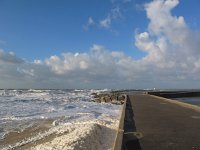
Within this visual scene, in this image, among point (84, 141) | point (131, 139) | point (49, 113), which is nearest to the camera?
point (131, 139)

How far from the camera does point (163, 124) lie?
9.43 meters

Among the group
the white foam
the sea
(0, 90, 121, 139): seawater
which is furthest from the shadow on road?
(0, 90, 121, 139): seawater

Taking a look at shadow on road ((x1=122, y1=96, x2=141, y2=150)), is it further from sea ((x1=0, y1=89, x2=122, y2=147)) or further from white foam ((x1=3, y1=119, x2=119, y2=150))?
sea ((x1=0, y1=89, x2=122, y2=147))

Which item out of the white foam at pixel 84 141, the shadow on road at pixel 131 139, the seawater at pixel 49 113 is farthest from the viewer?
the seawater at pixel 49 113

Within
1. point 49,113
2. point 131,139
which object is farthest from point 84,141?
point 49,113

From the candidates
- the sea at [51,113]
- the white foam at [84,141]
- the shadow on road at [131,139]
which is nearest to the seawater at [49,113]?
the sea at [51,113]

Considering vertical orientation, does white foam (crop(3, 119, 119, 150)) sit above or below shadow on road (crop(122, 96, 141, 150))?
below

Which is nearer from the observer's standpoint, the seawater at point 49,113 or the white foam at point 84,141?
the white foam at point 84,141

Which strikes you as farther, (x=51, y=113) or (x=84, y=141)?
(x=51, y=113)

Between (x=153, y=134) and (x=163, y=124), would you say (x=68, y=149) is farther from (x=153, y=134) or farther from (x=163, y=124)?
(x=163, y=124)

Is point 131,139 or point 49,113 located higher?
point 131,139

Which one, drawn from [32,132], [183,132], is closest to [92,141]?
[183,132]

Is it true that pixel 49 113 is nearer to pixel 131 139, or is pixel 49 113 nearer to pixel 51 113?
pixel 51 113

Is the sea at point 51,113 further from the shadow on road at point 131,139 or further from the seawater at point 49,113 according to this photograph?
the shadow on road at point 131,139
